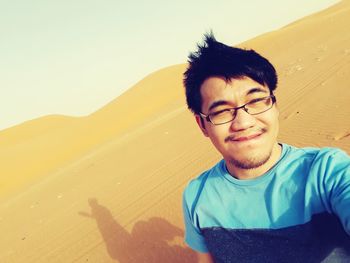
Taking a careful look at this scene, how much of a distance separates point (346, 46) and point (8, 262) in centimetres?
1372

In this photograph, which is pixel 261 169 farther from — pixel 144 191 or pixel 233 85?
pixel 144 191

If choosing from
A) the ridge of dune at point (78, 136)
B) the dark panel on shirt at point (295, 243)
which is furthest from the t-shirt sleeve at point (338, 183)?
the ridge of dune at point (78, 136)

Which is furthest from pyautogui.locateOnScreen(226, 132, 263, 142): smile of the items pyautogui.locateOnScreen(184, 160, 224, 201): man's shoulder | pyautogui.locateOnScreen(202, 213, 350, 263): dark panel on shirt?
pyautogui.locateOnScreen(202, 213, 350, 263): dark panel on shirt

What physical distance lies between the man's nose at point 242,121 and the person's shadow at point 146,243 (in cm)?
290

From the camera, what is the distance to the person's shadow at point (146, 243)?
4418 millimetres

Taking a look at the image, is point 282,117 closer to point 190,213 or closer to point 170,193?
point 170,193

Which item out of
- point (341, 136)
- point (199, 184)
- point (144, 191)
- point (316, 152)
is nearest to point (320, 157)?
point (316, 152)

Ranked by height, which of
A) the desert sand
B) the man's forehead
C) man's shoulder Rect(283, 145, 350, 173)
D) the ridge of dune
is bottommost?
the ridge of dune

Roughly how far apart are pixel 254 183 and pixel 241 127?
285 millimetres

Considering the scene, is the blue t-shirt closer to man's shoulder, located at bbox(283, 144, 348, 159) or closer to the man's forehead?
man's shoulder, located at bbox(283, 144, 348, 159)

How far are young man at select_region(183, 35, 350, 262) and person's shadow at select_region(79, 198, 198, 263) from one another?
261 cm

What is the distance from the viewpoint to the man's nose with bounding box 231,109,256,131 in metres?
1.67

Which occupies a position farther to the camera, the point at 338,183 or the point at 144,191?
the point at 144,191

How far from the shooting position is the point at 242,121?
5.47ft
